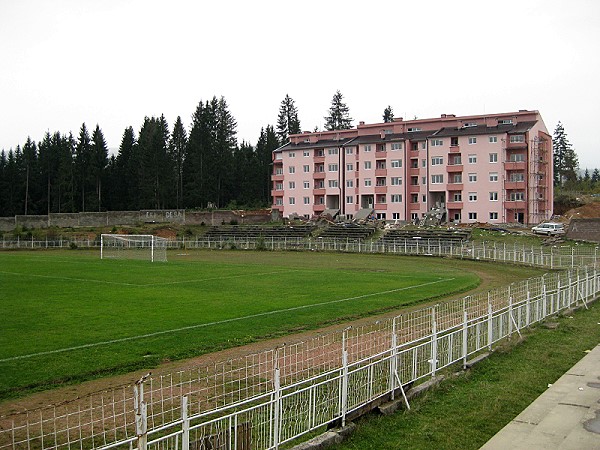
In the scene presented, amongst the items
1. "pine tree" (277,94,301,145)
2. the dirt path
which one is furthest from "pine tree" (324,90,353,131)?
the dirt path

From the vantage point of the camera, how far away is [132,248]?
68.5m

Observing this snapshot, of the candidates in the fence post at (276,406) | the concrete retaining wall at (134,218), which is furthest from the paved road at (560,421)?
the concrete retaining wall at (134,218)

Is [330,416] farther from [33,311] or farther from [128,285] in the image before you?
[128,285]

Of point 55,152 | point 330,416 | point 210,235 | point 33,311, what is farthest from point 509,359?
point 55,152

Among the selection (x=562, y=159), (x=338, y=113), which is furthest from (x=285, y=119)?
(x=562, y=159)

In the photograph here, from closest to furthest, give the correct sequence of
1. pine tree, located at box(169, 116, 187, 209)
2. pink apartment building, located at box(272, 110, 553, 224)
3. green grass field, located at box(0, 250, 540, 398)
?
green grass field, located at box(0, 250, 540, 398) < pink apartment building, located at box(272, 110, 553, 224) < pine tree, located at box(169, 116, 187, 209)

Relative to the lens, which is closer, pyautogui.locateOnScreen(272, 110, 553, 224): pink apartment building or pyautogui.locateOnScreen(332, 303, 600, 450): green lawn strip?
pyautogui.locateOnScreen(332, 303, 600, 450): green lawn strip

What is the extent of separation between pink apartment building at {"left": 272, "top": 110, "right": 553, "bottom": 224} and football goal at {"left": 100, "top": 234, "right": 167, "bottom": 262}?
29.3 meters

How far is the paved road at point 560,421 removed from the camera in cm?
921

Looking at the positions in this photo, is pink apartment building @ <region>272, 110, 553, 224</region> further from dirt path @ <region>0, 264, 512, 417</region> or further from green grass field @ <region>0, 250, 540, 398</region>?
dirt path @ <region>0, 264, 512, 417</region>

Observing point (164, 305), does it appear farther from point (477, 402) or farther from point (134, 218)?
point (134, 218)

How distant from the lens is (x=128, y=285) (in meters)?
33.2

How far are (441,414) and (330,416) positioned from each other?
2240 mm

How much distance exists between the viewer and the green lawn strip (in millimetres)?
9773
